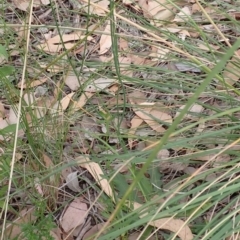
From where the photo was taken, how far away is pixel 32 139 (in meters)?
1.17

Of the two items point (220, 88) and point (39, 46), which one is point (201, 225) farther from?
point (39, 46)

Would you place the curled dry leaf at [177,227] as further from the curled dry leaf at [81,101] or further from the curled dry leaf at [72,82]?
the curled dry leaf at [72,82]

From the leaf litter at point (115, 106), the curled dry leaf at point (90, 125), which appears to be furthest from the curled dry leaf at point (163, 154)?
the curled dry leaf at point (90, 125)

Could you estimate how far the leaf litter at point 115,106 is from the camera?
3.82ft

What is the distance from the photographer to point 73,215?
1197 mm

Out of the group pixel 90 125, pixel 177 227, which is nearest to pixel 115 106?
pixel 90 125

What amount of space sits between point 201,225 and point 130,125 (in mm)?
413

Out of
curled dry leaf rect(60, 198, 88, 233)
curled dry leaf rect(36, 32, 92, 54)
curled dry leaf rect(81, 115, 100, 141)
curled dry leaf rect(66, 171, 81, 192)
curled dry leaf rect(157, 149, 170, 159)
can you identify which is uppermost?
curled dry leaf rect(36, 32, 92, 54)

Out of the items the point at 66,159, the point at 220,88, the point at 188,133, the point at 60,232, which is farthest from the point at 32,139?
the point at 220,88

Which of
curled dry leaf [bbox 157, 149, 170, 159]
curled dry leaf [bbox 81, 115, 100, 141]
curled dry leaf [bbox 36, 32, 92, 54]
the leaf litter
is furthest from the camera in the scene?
curled dry leaf [bbox 36, 32, 92, 54]

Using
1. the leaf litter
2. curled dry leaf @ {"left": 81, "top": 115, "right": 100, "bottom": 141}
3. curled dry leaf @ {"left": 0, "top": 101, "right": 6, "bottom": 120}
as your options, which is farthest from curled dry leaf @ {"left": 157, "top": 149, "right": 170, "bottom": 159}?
curled dry leaf @ {"left": 0, "top": 101, "right": 6, "bottom": 120}

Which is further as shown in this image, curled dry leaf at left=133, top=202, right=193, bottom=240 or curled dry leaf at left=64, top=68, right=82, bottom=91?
curled dry leaf at left=64, top=68, right=82, bottom=91

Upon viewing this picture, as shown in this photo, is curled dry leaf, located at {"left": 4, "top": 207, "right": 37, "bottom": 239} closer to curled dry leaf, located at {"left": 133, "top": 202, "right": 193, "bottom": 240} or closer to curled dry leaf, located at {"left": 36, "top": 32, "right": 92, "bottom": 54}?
curled dry leaf, located at {"left": 133, "top": 202, "right": 193, "bottom": 240}

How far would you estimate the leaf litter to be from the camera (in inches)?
45.9
